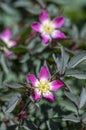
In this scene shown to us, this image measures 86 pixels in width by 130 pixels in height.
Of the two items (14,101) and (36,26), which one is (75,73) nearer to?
(14,101)

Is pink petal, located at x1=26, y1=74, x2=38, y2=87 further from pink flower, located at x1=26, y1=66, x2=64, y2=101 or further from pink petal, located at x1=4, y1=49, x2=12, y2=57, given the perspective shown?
pink petal, located at x1=4, y1=49, x2=12, y2=57

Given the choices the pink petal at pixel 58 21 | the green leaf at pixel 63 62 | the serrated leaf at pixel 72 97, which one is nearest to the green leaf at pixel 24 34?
the pink petal at pixel 58 21

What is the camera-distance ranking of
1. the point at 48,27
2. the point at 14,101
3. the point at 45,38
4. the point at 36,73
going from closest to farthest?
the point at 14,101
the point at 36,73
the point at 45,38
the point at 48,27

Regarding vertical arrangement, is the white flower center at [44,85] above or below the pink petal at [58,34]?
below

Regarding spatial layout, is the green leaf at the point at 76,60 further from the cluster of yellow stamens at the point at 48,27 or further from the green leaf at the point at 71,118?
the cluster of yellow stamens at the point at 48,27

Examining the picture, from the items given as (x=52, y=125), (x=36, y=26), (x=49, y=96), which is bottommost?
(x=52, y=125)

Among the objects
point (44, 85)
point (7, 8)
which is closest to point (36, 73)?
point (44, 85)

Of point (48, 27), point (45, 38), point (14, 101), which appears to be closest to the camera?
point (14, 101)
